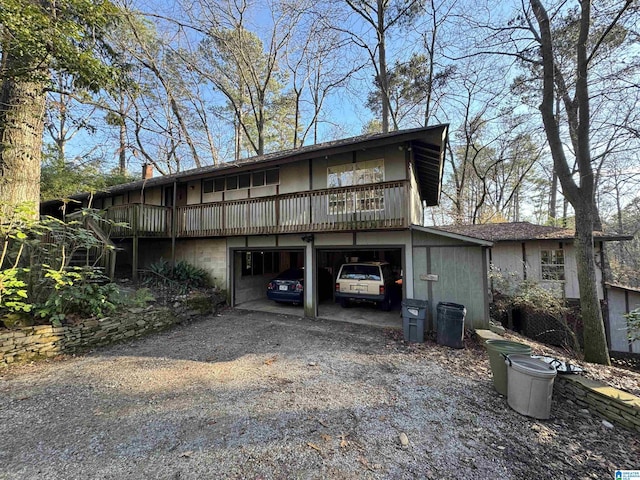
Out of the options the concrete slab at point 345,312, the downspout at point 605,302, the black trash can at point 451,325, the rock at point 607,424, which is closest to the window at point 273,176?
the concrete slab at point 345,312

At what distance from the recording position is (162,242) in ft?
38.3

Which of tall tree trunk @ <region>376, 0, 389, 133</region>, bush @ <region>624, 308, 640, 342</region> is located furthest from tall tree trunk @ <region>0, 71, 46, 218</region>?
tall tree trunk @ <region>376, 0, 389, 133</region>

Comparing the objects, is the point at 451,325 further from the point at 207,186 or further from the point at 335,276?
the point at 207,186

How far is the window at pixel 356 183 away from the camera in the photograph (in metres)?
7.60

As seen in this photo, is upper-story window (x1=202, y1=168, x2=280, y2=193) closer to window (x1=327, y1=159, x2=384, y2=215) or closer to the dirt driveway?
window (x1=327, y1=159, x2=384, y2=215)

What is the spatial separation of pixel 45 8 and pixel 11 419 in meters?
8.72

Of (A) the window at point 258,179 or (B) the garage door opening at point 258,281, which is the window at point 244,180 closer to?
(A) the window at point 258,179

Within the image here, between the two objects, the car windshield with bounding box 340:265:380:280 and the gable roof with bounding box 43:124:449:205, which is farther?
the car windshield with bounding box 340:265:380:280

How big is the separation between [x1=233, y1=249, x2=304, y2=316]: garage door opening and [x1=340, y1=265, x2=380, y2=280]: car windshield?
197cm

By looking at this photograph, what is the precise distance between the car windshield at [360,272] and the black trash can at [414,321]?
7.62 ft

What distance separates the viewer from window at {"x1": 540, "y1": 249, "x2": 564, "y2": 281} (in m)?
10.9

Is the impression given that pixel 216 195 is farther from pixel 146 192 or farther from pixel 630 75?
pixel 630 75

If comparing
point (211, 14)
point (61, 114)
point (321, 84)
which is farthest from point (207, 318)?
point (321, 84)

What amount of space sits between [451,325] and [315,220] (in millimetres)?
4764
